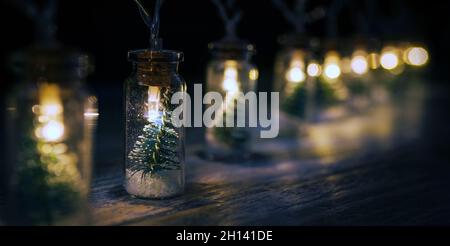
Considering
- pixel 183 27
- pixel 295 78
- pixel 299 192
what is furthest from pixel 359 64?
pixel 299 192

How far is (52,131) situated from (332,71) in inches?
47.0

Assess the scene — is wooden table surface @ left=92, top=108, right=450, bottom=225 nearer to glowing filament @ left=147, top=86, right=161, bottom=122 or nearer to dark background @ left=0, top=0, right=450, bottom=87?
glowing filament @ left=147, top=86, right=161, bottom=122

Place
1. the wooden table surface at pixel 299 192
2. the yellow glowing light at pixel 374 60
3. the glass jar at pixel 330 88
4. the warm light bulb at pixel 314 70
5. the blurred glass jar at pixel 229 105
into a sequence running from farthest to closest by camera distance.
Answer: the yellow glowing light at pixel 374 60, the glass jar at pixel 330 88, the warm light bulb at pixel 314 70, the blurred glass jar at pixel 229 105, the wooden table surface at pixel 299 192

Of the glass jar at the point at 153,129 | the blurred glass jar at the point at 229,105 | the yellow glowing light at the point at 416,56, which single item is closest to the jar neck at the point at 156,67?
the glass jar at the point at 153,129

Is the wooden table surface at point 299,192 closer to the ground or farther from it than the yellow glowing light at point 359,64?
closer to the ground

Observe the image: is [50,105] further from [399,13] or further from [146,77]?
[399,13]

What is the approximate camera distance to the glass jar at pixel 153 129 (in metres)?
1.25

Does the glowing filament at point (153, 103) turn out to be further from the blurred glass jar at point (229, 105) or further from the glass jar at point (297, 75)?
the glass jar at point (297, 75)

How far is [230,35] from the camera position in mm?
1620

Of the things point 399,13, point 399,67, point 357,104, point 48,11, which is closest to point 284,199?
point 48,11

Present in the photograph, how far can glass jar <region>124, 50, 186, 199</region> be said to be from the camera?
1.25m

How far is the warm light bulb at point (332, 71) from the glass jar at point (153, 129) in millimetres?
953

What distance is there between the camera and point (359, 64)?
2.29 meters

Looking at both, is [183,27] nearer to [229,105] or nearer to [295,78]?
[295,78]
